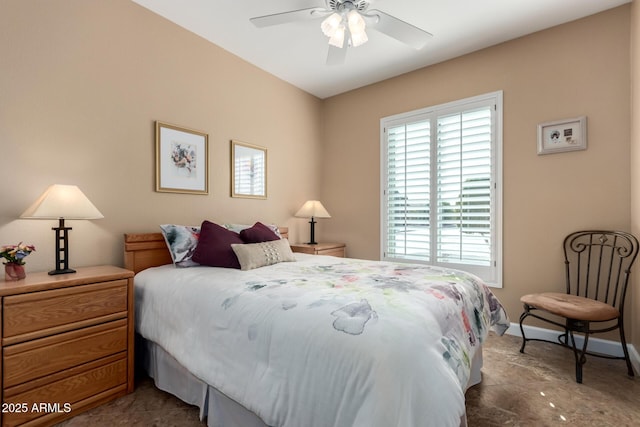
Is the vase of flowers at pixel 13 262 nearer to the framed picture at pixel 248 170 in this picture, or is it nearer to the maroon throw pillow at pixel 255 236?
the maroon throw pillow at pixel 255 236

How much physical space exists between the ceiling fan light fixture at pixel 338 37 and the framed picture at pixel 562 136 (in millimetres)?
1976

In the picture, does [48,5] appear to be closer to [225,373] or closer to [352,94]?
[225,373]

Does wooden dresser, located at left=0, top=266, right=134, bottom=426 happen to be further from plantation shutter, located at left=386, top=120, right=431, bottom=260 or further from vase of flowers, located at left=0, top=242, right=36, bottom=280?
plantation shutter, located at left=386, top=120, right=431, bottom=260

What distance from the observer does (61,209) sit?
189cm

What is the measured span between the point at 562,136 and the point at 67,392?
4012 millimetres

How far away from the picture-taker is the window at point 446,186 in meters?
3.08

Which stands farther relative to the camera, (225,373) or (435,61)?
(435,61)

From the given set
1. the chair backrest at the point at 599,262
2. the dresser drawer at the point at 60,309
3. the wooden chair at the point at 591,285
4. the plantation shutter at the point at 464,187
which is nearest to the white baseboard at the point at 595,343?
the wooden chair at the point at 591,285

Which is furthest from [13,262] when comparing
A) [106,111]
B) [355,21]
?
[355,21]

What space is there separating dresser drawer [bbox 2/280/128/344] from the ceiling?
7.42 ft

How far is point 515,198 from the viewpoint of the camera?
2.96 meters

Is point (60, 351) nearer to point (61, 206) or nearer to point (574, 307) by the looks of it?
point (61, 206)

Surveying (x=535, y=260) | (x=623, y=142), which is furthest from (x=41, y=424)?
(x=623, y=142)

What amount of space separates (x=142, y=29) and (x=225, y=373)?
273cm
